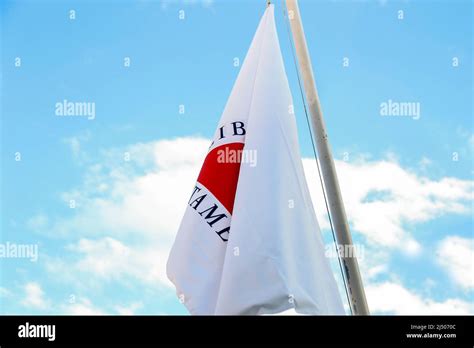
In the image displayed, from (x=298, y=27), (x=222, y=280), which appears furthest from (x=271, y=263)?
(x=298, y=27)

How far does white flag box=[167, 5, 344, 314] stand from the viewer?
626 cm

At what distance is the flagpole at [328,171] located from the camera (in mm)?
6340

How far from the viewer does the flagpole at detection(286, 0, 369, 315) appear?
6340mm

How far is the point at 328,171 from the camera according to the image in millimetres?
6863

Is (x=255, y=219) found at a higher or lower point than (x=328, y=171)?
lower

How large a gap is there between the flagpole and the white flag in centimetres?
29

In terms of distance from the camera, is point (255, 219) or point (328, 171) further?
point (328, 171)

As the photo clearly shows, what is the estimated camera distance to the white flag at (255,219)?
6262 mm

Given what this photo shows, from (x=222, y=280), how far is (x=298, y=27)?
3.44 meters

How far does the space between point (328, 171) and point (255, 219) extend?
3.27 ft

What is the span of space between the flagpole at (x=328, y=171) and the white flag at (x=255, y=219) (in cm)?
29
